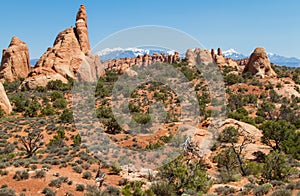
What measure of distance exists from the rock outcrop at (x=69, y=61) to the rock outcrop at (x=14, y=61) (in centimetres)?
338

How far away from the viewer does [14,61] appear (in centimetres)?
4744

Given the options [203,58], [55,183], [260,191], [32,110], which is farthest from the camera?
[203,58]

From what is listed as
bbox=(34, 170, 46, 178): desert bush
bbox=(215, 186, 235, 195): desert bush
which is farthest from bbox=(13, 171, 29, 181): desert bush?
bbox=(215, 186, 235, 195): desert bush

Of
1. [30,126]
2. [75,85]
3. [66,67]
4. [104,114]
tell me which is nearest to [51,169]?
[30,126]

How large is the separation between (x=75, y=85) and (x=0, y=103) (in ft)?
51.3

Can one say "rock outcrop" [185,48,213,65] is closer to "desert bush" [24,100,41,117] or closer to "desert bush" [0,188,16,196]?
"desert bush" [24,100,41,117]

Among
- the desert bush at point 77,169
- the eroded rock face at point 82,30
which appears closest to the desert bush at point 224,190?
the desert bush at point 77,169

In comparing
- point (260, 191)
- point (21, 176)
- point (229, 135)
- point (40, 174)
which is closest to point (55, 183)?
point (40, 174)

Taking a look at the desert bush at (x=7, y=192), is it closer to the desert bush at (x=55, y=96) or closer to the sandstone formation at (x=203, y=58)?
the desert bush at (x=55, y=96)

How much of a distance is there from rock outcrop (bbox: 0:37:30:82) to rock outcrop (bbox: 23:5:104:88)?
338 centimetres

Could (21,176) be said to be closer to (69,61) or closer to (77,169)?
(77,169)

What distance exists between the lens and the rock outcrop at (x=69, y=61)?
44125 millimetres

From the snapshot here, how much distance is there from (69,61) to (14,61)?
9.23m

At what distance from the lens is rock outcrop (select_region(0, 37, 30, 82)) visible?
1861 inches
